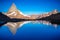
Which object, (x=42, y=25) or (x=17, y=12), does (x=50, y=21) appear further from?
(x=17, y=12)

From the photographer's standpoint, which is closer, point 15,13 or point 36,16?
point 36,16

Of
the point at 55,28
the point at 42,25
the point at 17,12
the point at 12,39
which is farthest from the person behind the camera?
the point at 17,12

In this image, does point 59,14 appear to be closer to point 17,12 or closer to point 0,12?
point 17,12

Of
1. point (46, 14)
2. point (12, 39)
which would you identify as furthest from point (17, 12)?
point (12, 39)

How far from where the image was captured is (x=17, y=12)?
5953 millimetres

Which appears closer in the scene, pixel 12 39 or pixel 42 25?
pixel 12 39

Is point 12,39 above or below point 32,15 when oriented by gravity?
below

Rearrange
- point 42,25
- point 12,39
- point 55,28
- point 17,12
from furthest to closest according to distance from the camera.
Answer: point 17,12 → point 42,25 → point 55,28 → point 12,39

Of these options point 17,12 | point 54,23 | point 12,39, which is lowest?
point 12,39

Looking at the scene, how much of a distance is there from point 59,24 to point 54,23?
0.67 feet

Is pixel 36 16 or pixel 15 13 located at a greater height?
pixel 15 13

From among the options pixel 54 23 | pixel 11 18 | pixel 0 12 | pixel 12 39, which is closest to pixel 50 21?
pixel 54 23

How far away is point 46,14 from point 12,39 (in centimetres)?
227

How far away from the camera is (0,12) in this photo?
570 cm
